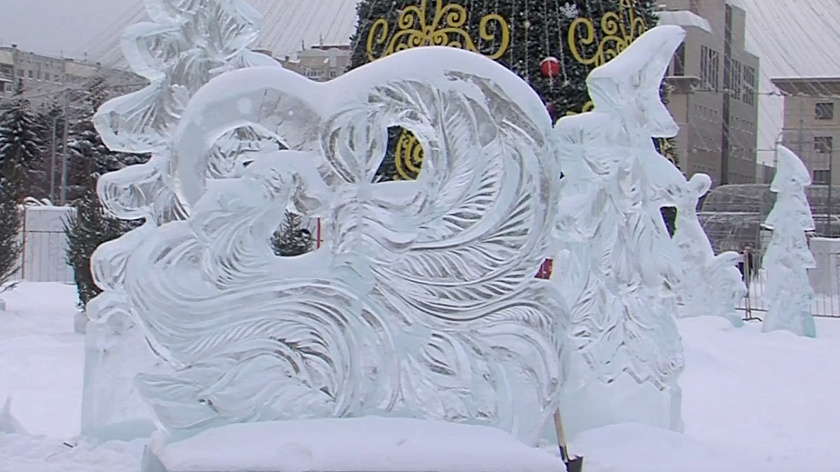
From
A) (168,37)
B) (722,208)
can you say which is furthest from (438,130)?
(722,208)

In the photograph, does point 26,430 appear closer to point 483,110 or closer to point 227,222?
point 227,222

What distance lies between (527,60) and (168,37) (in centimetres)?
385

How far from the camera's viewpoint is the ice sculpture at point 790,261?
40.0 feet

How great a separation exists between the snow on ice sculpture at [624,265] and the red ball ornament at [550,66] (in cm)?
245

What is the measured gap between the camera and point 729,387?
805 cm

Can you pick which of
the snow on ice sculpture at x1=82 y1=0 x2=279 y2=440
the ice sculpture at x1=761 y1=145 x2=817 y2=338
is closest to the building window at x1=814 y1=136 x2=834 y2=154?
the ice sculpture at x1=761 y1=145 x2=817 y2=338

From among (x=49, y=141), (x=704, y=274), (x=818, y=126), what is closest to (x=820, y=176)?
(x=818, y=126)

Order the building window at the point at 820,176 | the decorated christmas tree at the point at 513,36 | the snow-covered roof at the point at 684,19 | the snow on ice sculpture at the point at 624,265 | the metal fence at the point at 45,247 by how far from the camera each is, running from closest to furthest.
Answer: the snow on ice sculpture at the point at 624,265 < the decorated christmas tree at the point at 513,36 < the metal fence at the point at 45,247 < the snow-covered roof at the point at 684,19 < the building window at the point at 820,176

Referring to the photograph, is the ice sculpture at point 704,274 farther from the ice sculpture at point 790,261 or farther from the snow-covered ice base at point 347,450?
the snow-covered ice base at point 347,450

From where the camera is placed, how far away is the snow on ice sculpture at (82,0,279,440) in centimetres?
520

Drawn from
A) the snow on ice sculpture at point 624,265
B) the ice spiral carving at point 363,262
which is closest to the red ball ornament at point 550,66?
the snow on ice sculpture at point 624,265

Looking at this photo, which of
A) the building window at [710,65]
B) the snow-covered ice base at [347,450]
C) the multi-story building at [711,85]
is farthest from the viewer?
the building window at [710,65]

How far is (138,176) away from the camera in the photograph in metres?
5.46

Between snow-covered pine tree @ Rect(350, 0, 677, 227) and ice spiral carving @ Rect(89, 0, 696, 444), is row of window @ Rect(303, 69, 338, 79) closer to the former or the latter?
snow-covered pine tree @ Rect(350, 0, 677, 227)
